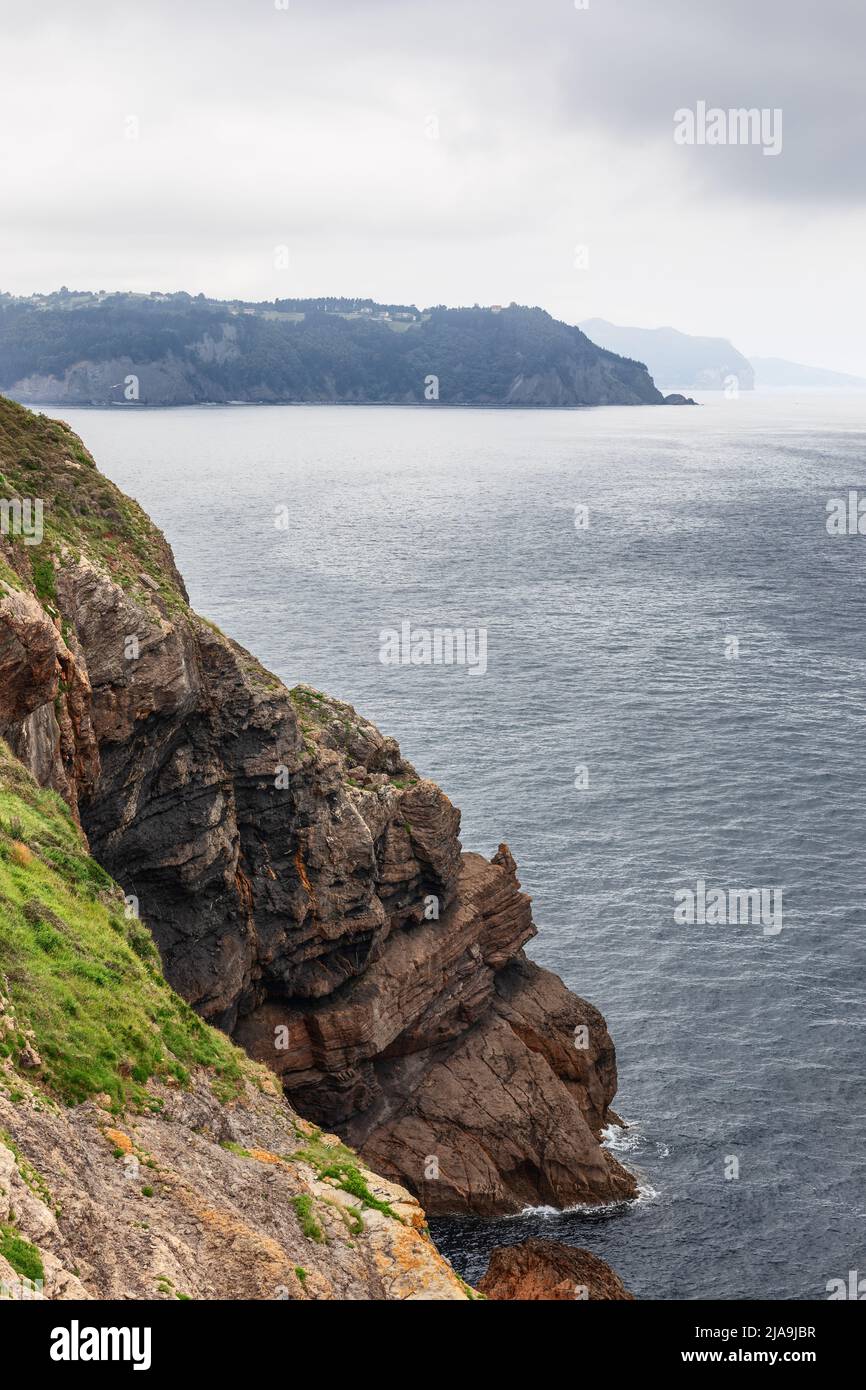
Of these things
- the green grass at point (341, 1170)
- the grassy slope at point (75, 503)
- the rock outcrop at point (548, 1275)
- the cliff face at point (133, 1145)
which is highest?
the grassy slope at point (75, 503)

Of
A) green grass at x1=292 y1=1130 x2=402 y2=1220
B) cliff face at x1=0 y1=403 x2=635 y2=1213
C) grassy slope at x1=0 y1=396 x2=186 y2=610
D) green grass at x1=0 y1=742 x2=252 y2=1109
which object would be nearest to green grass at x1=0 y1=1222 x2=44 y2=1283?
green grass at x1=0 y1=742 x2=252 y2=1109

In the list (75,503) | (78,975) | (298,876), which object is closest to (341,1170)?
(78,975)

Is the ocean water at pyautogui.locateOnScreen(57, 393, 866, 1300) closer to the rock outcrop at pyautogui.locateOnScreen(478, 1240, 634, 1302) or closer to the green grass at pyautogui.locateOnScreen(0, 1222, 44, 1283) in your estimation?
the rock outcrop at pyautogui.locateOnScreen(478, 1240, 634, 1302)

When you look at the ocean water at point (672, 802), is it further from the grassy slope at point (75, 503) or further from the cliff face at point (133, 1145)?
the grassy slope at point (75, 503)

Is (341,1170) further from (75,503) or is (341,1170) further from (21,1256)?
(75,503)

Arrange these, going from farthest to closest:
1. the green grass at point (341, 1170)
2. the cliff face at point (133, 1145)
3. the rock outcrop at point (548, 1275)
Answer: the rock outcrop at point (548, 1275)
the green grass at point (341, 1170)
the cliff face at point (133, 1145)

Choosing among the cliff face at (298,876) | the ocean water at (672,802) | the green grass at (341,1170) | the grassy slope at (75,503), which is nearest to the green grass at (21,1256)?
the green grass at (341,1170)
